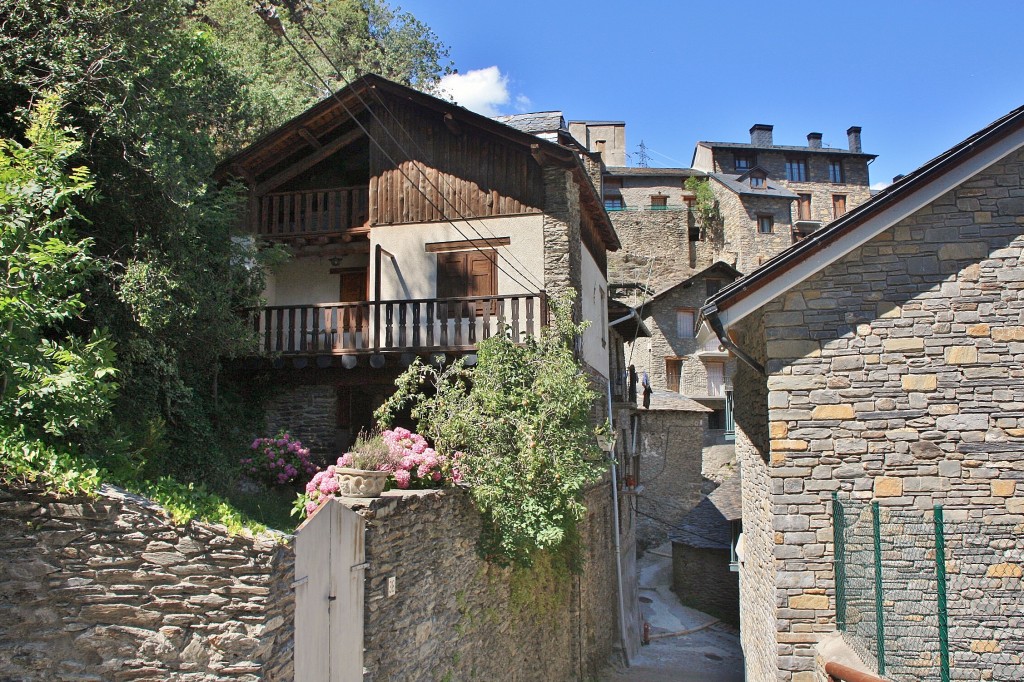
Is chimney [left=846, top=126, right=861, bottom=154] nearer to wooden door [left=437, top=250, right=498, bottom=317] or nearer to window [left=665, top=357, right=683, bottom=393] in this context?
window [left=665, top=357, right=683, bottom=393]

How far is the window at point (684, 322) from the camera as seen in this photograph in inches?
1460

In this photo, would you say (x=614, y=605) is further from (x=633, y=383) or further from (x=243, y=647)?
(x=243, y=647)

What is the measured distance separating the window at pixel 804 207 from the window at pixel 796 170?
1.43m

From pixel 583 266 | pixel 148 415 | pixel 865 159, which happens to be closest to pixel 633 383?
pixel 583 266

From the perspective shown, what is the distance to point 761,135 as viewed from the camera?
49.6 m

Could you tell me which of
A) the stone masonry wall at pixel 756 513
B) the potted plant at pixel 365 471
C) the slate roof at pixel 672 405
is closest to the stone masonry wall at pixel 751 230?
the slate roof at pixel 672 405

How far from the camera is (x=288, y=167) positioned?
14672mm

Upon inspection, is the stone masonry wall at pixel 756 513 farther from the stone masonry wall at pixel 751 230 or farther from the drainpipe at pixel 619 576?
the stone masonry wall at pixel 751 230

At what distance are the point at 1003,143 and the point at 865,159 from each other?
143 feet

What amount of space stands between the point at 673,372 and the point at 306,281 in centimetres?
2531

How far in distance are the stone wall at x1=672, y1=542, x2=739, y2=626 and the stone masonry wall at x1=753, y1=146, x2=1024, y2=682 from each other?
13.8 meters

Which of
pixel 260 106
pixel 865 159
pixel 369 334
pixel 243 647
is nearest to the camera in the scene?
pixel 243 647

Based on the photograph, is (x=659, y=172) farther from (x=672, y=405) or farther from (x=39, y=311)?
(x=39, y=311)

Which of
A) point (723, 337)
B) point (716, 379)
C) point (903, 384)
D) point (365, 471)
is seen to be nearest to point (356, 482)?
point (365, 471)
